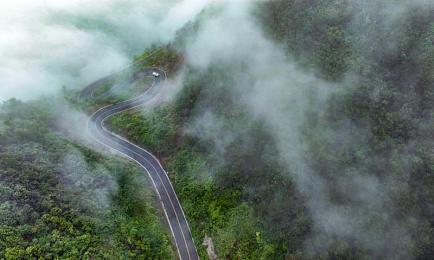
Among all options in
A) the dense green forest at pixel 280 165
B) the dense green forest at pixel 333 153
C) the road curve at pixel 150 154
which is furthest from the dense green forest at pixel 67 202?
the dense green forest at pixel 333 153

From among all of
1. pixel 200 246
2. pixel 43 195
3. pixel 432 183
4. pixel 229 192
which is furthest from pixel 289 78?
pixel 43 195

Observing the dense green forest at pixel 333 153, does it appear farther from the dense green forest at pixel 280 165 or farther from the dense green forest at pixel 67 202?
the dense green forest at pixel 67 202

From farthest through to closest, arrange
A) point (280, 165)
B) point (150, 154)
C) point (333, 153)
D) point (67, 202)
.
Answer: point (150, 154), point (280, 165), point (67, 202), point (333, 153)

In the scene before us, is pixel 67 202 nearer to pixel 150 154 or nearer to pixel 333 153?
pixel 150 154

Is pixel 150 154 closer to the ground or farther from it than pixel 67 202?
farther from it

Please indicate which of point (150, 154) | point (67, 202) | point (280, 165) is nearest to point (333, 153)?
point (280, 165)

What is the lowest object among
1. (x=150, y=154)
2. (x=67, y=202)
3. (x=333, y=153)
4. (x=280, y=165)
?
(x=67, y=202)
